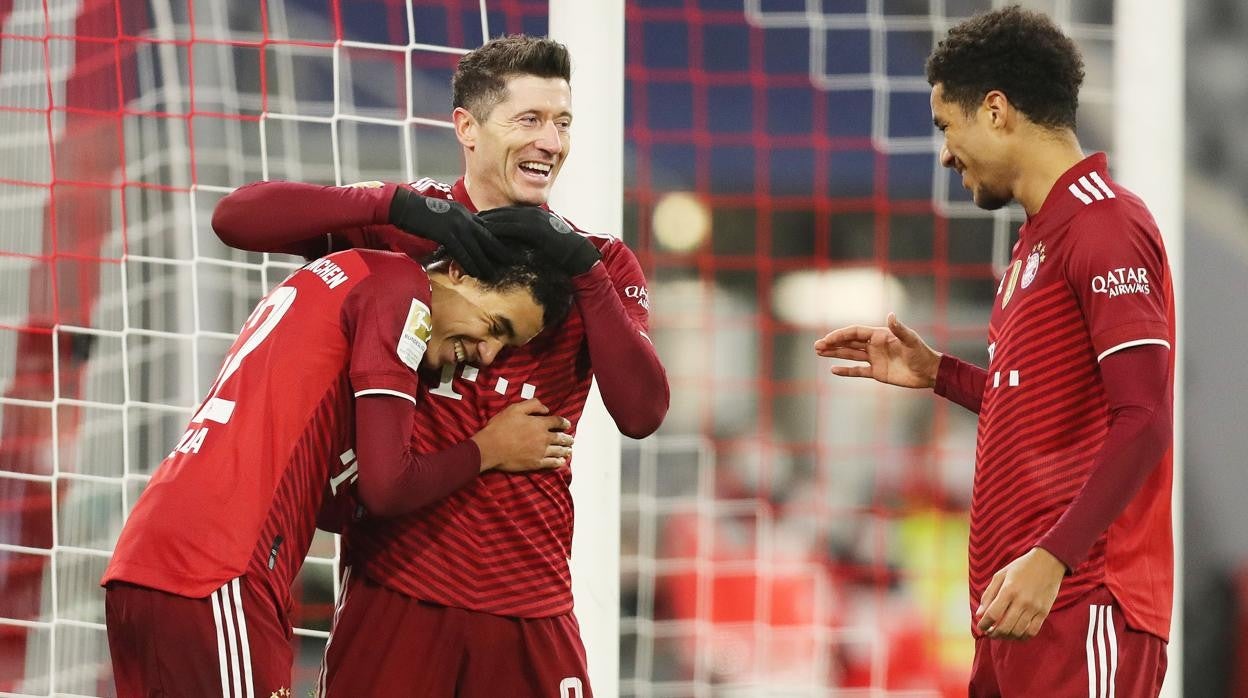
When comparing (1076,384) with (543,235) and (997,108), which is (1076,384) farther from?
(543,235)

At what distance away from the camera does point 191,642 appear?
2.06 metres

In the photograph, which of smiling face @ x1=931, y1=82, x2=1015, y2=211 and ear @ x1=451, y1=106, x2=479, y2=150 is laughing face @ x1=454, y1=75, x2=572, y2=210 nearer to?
ear @ x1=451, y1=106, x2=479, y2=150

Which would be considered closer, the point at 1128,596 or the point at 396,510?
the point at 1128,596

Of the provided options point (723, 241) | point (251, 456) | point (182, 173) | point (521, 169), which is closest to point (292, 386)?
point (251, 456)

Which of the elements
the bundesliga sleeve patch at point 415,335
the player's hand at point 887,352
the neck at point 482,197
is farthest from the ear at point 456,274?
the player's hand at point 887,352

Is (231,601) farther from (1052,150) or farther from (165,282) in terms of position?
(165,282)

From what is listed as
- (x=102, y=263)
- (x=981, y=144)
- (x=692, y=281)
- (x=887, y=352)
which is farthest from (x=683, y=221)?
(x=981, y=144)

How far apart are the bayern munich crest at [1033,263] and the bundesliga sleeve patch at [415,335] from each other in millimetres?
991

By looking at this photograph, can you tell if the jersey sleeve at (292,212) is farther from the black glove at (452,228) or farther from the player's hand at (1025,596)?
the player's hand at (1025,596)

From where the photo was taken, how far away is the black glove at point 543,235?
234 centimetres

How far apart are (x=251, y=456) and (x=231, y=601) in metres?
0.23

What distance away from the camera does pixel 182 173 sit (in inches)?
156

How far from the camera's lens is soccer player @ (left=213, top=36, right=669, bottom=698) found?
2.35 m

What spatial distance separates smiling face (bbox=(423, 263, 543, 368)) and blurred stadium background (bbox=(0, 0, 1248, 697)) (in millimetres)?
1115
